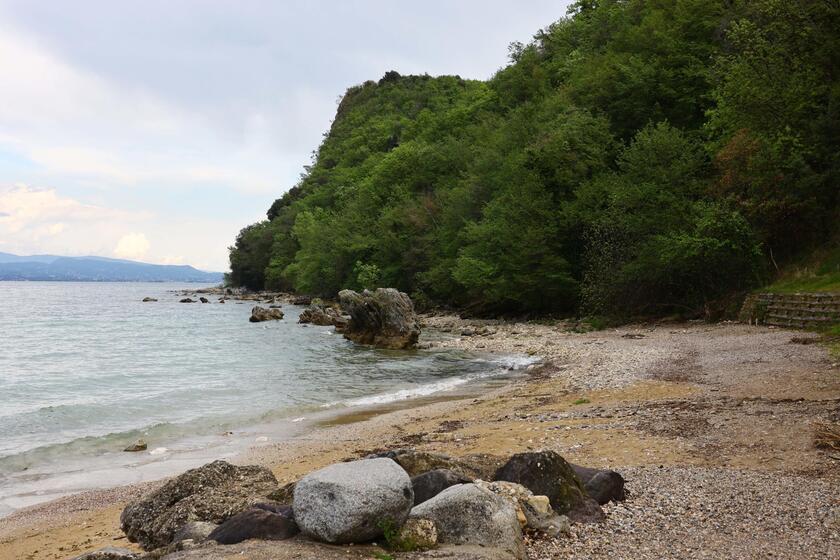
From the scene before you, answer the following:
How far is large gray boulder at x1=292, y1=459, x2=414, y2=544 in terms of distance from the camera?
18.6 ft

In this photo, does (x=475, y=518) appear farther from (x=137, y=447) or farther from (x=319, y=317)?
(x=319, y=317)

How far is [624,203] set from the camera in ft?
108

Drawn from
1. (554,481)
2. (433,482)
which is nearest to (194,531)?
(433,482)

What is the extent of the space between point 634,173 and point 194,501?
99.9 ft

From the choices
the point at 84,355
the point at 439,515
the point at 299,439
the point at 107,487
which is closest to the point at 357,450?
the point at 299,439

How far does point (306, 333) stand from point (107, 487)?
3314 cm

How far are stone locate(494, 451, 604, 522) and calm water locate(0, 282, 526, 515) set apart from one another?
814 centimetres

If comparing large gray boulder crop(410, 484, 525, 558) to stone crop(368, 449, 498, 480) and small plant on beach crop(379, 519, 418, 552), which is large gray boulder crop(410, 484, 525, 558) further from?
stone crop(368, 449, 498, 480)

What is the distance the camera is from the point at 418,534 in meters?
5.78

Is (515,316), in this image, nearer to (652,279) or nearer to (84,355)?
(652,279)

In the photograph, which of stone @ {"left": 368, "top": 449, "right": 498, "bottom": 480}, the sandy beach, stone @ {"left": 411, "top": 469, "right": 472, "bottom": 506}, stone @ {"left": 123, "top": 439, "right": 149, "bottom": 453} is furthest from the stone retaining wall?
stone @ {"left": 123, "top": 439, "right": 149, "bottom": 453}

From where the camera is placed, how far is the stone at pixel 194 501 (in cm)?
747

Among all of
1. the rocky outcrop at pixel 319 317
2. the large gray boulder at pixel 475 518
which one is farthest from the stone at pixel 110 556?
the rocky outcrop at pixel 319 317

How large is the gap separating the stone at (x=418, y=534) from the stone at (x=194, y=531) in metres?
2.28
